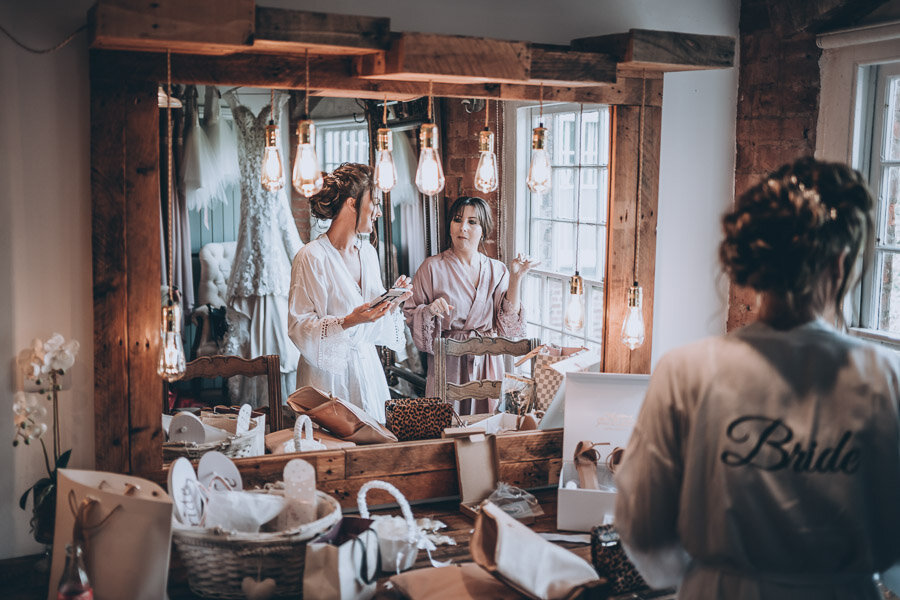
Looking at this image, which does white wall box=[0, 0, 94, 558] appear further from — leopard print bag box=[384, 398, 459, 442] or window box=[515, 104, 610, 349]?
window box=[515, 104, 610, 349]

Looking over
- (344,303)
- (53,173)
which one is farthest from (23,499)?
(344,303)

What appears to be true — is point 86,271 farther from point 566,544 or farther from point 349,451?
point 566,544

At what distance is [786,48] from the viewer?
280cm

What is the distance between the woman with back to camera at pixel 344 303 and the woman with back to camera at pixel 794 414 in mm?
1390

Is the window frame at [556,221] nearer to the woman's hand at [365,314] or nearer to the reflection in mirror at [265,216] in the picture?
the reflection in mirror at [265,216]

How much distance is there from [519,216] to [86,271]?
1.31 m

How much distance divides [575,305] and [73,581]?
1618mm

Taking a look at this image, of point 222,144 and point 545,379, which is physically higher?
point 222,144

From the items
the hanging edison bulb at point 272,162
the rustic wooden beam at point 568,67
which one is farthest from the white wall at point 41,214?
the rustic wooden beam at point 568,67

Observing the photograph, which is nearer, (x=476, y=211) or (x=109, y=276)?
(x=109, y=276)

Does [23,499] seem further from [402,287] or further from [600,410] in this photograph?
[600,410]

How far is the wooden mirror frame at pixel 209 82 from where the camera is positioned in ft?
6.58

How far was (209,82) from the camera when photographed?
2213 millimetres

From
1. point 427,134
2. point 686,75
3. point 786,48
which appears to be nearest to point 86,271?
point 427,134
